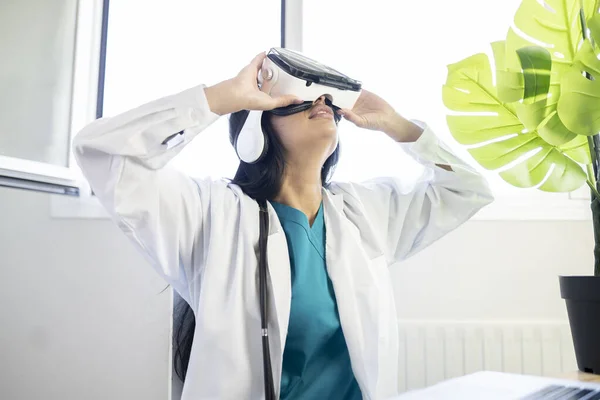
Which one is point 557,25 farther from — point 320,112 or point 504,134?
point 320,112

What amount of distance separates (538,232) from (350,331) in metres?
0.89

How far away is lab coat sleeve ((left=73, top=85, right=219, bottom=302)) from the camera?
36.7 inches

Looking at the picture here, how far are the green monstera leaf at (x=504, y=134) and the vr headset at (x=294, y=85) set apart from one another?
0.72 feet

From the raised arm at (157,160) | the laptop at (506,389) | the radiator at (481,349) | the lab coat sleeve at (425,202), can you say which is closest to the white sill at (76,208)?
the raised arm at (157,160)

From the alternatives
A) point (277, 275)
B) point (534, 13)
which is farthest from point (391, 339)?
point (534, 13)

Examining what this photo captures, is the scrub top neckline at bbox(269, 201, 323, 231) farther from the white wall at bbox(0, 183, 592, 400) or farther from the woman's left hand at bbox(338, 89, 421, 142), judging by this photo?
the white wall at bbox(0, 183, 592, 400)

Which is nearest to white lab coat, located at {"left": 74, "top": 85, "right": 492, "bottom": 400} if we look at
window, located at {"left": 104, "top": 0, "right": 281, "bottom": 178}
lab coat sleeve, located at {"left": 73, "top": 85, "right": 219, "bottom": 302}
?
lab coat sleeve, located at {"left": 73, "top": 85, "right": 219, "bottom": 302}

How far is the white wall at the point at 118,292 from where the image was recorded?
51.7 inches

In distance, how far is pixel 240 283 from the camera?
1.03m

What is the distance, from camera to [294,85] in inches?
41.3

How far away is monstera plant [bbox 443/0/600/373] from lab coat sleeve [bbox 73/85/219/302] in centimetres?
55

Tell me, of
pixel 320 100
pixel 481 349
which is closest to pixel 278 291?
pixel 320 100

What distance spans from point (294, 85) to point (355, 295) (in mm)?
460

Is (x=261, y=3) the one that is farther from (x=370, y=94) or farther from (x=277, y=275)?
(x=277, y=275)
